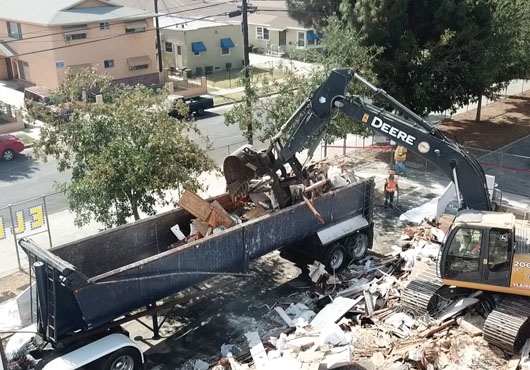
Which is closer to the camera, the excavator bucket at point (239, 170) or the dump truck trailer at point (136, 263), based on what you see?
the dump truck trailer at point (136, 263)

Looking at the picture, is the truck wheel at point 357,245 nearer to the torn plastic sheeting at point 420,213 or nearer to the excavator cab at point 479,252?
the torn plastic sheeting at point 420,213

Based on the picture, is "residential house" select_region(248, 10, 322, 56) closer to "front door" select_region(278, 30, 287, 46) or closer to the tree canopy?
"front door" select_region(278, 30, 287, 46)

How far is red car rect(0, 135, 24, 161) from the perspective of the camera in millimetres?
27288

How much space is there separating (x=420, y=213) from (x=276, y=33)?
127ft

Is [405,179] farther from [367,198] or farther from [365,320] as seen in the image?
[365,320]

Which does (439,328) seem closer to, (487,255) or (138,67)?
(487,255)

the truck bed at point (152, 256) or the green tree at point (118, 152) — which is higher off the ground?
the green tree at point (118, 152)

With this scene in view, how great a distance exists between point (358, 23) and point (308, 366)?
611 inches

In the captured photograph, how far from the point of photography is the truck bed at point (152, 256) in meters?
10.8

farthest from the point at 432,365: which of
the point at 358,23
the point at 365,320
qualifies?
the point at 358,23

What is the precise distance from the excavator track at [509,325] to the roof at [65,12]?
33741 mm

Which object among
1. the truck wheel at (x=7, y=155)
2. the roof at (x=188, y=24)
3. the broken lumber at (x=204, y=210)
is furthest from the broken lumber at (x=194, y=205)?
the roof at (x=188, y=24)

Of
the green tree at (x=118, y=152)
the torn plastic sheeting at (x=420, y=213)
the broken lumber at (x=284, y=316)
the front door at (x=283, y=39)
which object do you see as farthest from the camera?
the front door at (x=283, y=39)

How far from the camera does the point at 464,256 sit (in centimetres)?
1223
